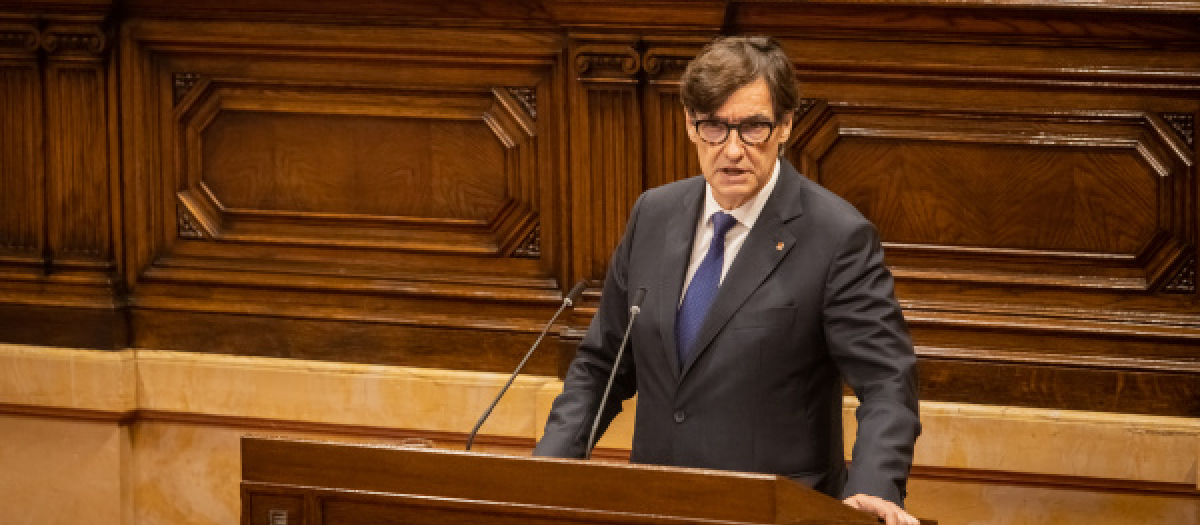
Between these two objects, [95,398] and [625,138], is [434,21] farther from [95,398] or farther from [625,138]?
[95,398]

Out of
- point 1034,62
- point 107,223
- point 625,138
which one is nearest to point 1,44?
point 107,223

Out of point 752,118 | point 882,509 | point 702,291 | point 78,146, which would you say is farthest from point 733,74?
point 78,146

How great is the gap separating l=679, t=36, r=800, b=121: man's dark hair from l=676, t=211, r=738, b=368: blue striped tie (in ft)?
0.73

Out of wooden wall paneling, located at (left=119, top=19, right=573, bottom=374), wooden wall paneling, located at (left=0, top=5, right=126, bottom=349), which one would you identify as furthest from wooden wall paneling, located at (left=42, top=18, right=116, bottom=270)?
wooden wall paneling, located at (left=119, top=19, right=573, bottom=374)

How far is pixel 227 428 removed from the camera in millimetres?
5383

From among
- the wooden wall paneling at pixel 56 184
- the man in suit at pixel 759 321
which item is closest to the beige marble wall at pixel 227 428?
the wooden wall paneling at pixel 56 184

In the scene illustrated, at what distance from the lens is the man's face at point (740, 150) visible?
10.5 feet

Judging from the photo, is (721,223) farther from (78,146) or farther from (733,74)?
(78,146)

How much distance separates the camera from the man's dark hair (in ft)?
10.5

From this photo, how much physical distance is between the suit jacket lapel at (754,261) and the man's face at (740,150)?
5 centimetres

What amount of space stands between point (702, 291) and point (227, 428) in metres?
2.44

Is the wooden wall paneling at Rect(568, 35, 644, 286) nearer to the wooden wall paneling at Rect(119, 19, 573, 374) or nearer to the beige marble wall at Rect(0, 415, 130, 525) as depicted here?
the wooden wall paneling at Rect(119, 19, 573, 374)

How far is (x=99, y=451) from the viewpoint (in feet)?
17.8

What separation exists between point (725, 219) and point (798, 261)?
0.50ft
